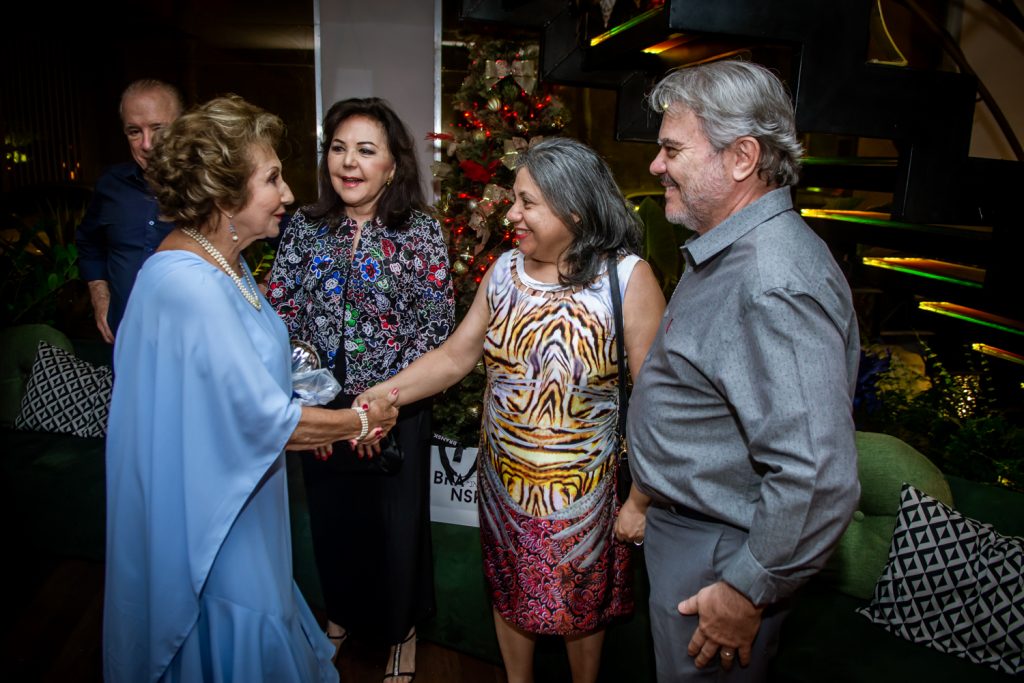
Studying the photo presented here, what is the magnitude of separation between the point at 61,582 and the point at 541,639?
1.93m

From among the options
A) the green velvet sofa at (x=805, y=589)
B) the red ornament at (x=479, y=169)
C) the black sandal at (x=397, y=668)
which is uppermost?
the red ornament at (x=479, y=169)

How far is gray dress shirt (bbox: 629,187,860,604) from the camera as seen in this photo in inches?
44.8

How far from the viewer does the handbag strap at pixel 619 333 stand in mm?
1775

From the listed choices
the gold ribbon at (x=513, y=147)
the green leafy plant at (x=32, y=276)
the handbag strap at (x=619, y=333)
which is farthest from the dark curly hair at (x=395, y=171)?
the green leafy plant at (x=32, y=276)

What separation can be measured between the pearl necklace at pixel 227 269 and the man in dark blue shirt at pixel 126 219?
1248mm

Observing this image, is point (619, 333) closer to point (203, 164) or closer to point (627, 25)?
point (203, 164)

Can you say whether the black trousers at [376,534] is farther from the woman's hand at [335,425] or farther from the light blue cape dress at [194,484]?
the light blue cape dress at [194,484]

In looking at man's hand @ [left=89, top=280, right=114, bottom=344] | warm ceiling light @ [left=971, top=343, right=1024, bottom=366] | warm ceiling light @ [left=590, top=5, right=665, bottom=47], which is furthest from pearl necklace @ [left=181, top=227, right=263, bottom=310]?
warm ceiling light @ [left=971, top=343, right=1024, bottom=366]

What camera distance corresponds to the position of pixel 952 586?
2.06 metres

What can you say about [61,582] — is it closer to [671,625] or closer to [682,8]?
[671,625]

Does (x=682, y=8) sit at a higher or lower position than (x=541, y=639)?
higher

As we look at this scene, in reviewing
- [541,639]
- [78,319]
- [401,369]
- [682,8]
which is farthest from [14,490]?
[682,8]

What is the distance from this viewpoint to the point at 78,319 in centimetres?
455

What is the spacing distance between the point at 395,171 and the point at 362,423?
2.55 feet
